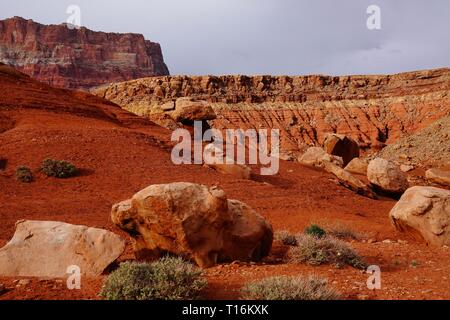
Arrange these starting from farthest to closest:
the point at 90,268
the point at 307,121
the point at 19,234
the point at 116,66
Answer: the point at 116,66, the point at 307,121, the point at 19,234, the point at 90,268

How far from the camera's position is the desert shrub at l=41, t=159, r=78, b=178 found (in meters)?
15.1

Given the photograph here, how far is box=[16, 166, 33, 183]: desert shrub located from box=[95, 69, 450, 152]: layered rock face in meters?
42.2

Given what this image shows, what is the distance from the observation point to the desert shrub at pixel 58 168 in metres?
15.1

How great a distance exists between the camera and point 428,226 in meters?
10.4

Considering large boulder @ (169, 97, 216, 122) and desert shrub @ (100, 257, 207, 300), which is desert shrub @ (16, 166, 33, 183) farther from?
large boulder @ (169, 97, 216, 122)

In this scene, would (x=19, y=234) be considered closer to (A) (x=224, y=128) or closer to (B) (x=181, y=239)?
(B) (x=181, y=239)

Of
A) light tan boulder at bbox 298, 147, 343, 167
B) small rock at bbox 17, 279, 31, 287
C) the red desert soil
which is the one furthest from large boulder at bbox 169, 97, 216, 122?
small rock at bbox 17, 279, 31, 287

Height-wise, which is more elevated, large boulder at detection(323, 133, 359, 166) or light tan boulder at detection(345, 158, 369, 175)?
large boulder at detection(323, 133, 359, 166)

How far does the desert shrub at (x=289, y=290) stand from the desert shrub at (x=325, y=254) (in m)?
1.87

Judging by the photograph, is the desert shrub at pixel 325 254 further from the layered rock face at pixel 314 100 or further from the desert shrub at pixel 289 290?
the layered rock face at pixel 314 100

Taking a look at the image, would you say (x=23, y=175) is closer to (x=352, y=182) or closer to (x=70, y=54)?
(x=352, y=182)
